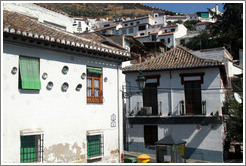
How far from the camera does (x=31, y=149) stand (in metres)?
10.6

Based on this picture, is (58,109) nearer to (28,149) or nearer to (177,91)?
(28,149)

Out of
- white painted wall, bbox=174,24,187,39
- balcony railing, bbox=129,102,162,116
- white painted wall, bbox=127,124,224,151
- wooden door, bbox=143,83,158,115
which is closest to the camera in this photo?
white painted wall, bbox=127,124,224,151

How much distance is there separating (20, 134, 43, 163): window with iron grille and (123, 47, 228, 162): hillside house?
34.7 feet

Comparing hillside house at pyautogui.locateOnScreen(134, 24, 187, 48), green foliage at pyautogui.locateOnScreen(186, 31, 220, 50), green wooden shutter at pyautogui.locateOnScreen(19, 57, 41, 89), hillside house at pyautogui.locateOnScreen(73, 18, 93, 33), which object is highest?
hillside house at pyautogui.locateOnScreen(73, 18, 93, 33)

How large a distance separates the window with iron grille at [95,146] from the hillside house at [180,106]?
318 inches

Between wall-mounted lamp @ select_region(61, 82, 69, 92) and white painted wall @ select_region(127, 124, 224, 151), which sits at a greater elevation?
wall-mounted lamp @ select_region(61, 82, 69, 92)

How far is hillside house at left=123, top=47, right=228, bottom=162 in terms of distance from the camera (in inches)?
778

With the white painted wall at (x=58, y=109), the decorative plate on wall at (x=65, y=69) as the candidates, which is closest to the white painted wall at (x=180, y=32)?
the white painted wall at (x=58, y=109)

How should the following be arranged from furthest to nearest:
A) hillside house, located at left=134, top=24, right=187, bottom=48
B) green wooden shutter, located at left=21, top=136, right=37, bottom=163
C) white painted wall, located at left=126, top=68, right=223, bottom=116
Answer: hillside house, located at left=134, top=24, right=187, bottom=48 → white painted wall, located at left=126, top=68, right=223, bottom=116 → green wooden shutter, located at left=21, top=136, right=37, bottom=163

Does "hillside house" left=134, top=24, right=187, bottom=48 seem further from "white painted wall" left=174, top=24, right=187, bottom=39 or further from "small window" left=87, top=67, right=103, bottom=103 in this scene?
"small window" left=87, top=67, right=103, bottom=103

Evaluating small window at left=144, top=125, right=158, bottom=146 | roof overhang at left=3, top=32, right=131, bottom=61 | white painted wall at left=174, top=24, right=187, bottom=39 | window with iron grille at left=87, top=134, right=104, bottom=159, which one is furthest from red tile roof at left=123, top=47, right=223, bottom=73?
white painted wall at left=174, top=24, right=187, bottom=39

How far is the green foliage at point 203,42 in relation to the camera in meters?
45.7

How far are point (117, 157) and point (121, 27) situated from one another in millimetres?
61300

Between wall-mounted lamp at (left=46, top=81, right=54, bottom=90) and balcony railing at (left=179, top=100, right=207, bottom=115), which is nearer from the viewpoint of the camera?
wall-mounted lamp at (left=46, top=81, right=54, bottom=90)
